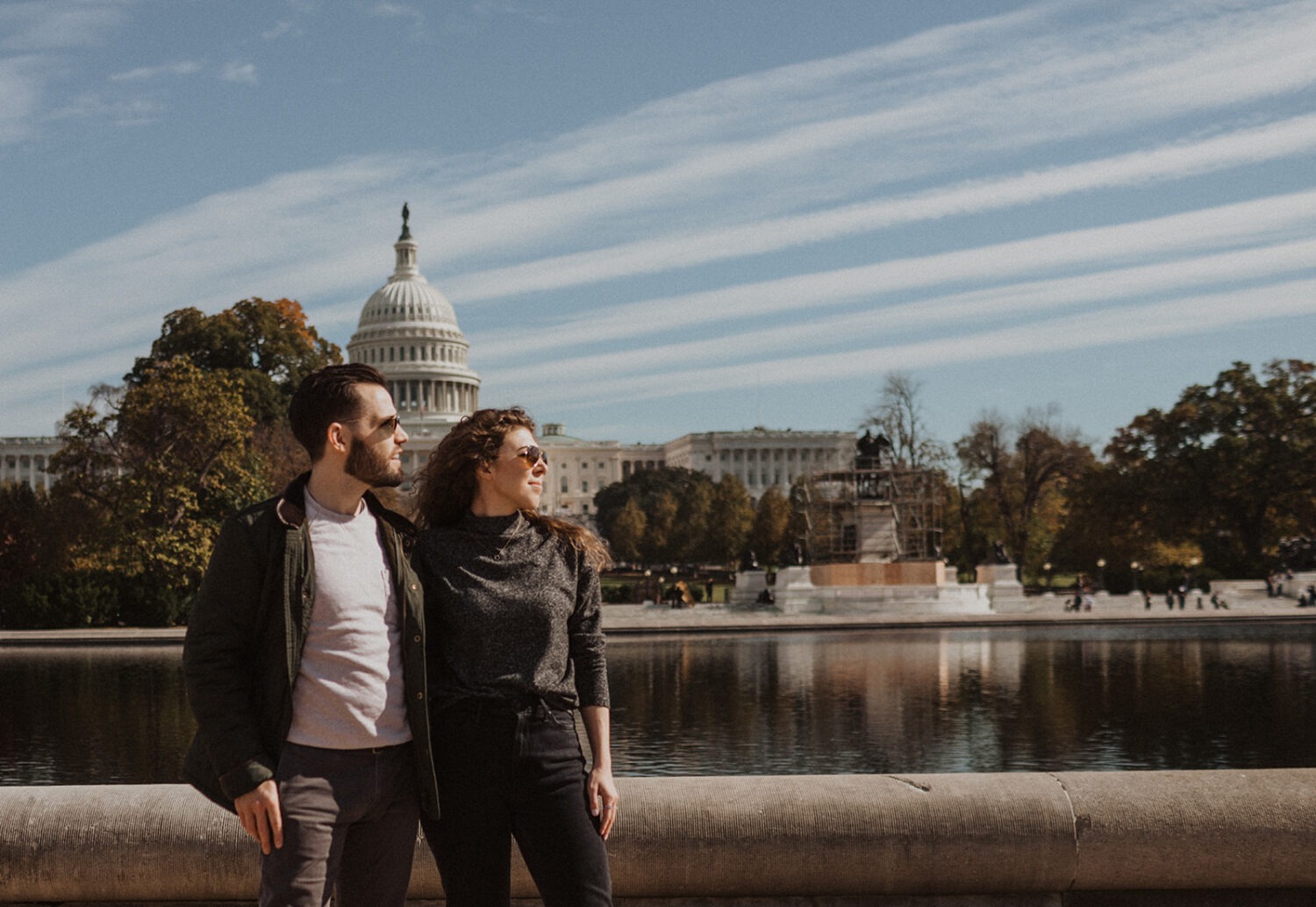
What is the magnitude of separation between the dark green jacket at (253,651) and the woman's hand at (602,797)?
1.40ft

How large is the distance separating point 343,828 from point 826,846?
1.66 metres

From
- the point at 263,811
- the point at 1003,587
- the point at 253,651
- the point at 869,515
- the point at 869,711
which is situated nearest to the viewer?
the point at 263,811

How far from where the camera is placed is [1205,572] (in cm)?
5500

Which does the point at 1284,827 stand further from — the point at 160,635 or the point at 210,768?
the point at 160,635

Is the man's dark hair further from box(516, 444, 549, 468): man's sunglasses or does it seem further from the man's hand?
the man's hand

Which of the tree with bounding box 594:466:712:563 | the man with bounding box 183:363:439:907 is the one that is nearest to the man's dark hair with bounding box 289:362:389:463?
the man with bounding box 183:363:439:907

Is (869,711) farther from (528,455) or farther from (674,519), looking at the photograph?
(674,519)

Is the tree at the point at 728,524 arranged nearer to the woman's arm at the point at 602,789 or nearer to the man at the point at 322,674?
the woman's arm at the point at 602,789

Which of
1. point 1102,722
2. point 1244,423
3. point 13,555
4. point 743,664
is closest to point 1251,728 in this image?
point 1102,722

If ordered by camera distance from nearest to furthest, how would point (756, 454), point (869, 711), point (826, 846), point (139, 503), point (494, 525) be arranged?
point (494, 525), point (826, 846), point (869, 711), point (139, 503), point (756, 454)

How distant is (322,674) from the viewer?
3621mm

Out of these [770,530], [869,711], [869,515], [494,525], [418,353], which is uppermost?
[418,353]

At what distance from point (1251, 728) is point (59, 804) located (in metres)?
12.7

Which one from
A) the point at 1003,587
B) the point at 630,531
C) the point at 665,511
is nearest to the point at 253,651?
the point at 1003,587
